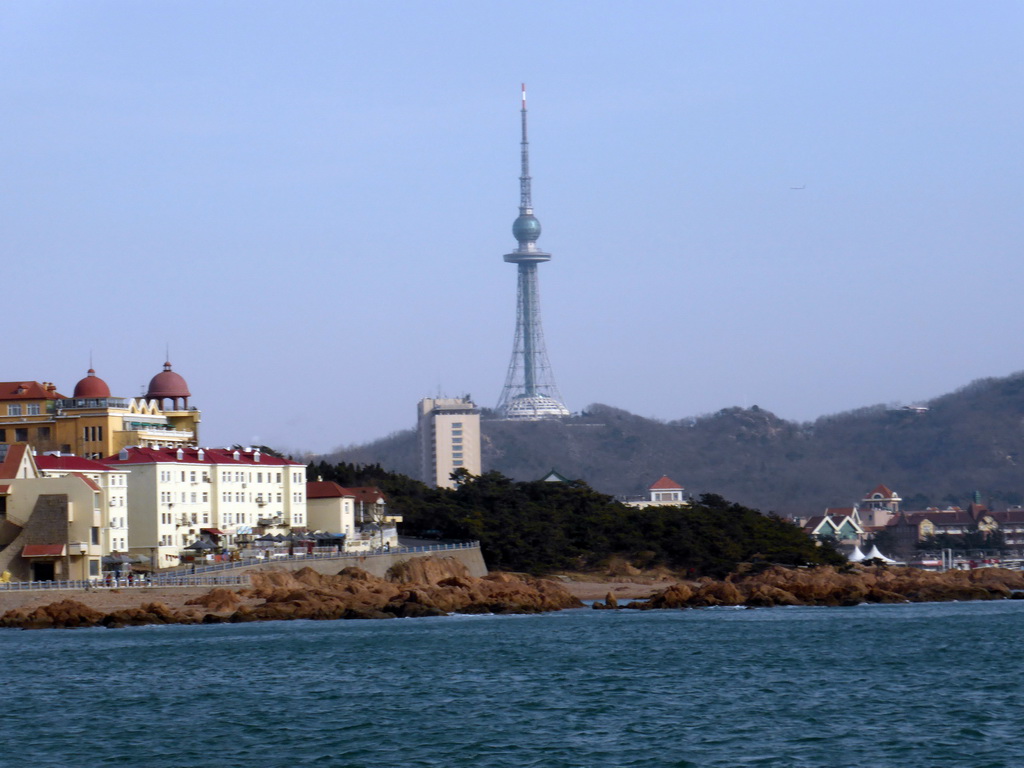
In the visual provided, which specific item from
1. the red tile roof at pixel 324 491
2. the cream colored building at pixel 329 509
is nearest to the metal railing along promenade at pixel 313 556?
the cream colored building at pixel 329 509

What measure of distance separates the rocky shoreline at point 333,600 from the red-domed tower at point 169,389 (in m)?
23.4

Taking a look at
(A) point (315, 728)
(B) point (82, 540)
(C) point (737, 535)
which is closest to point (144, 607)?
(B) point (82, 540)

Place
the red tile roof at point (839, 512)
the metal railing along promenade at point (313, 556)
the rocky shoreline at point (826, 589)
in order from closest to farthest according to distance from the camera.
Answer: the metal railing along promenade at point (313, 556) < the rocky shoreline at point (826, 589) < the red tile roof at point (839, 512)

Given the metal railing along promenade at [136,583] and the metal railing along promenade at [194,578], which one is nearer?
the metal railing along promenade at [136,583]

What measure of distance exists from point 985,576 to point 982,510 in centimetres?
7419

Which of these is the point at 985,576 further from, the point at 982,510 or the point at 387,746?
the point at 982,510

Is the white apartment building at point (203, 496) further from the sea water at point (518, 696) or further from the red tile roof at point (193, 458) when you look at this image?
the sea water at point (518, 696)

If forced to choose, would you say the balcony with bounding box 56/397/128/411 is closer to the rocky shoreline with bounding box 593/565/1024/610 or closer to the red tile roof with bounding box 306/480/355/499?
the red tile roof with bounding box 306/480/355/499

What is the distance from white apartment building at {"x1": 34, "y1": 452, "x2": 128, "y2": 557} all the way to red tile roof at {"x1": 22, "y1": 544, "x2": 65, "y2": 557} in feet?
9.52

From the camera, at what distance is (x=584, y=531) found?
87312 mm

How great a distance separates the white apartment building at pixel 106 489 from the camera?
69.0m

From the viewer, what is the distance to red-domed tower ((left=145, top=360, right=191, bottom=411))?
9206 centimetres

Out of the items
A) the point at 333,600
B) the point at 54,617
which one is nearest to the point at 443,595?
the point at 333,600

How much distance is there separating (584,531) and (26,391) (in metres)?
31.1
